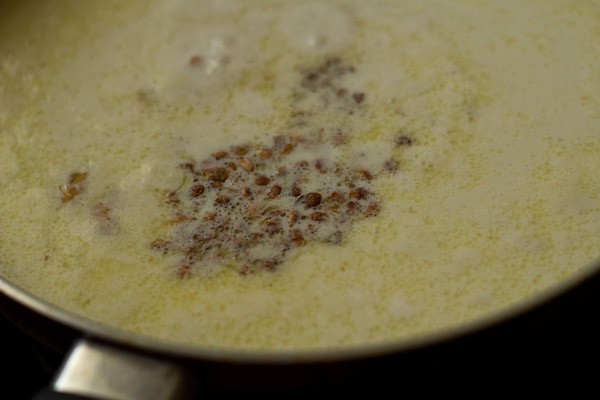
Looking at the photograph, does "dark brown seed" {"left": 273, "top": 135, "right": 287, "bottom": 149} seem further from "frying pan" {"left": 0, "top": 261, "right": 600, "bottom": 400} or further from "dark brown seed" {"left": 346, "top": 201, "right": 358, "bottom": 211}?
"frying pan" {"left": 0, "top": 261, "right": 600, "bottom": 400}

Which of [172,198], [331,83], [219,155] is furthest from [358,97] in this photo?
[172,198]

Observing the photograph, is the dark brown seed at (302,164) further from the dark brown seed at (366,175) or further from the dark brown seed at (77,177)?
the dark brown seed at (77,177)

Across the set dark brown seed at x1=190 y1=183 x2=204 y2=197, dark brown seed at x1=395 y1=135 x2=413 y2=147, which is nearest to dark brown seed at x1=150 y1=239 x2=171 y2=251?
dark brown seed at x1=190 y1=183 x2=204 y2=197

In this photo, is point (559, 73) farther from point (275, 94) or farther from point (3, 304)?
point (3, 304)

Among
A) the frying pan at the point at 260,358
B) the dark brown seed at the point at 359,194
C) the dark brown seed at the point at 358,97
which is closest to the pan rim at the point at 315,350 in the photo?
the frying pan at the point at 260,358

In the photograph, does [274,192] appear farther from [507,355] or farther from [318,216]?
[507,355]

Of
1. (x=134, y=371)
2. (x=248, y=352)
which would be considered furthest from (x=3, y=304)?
(x=248, y=352)
